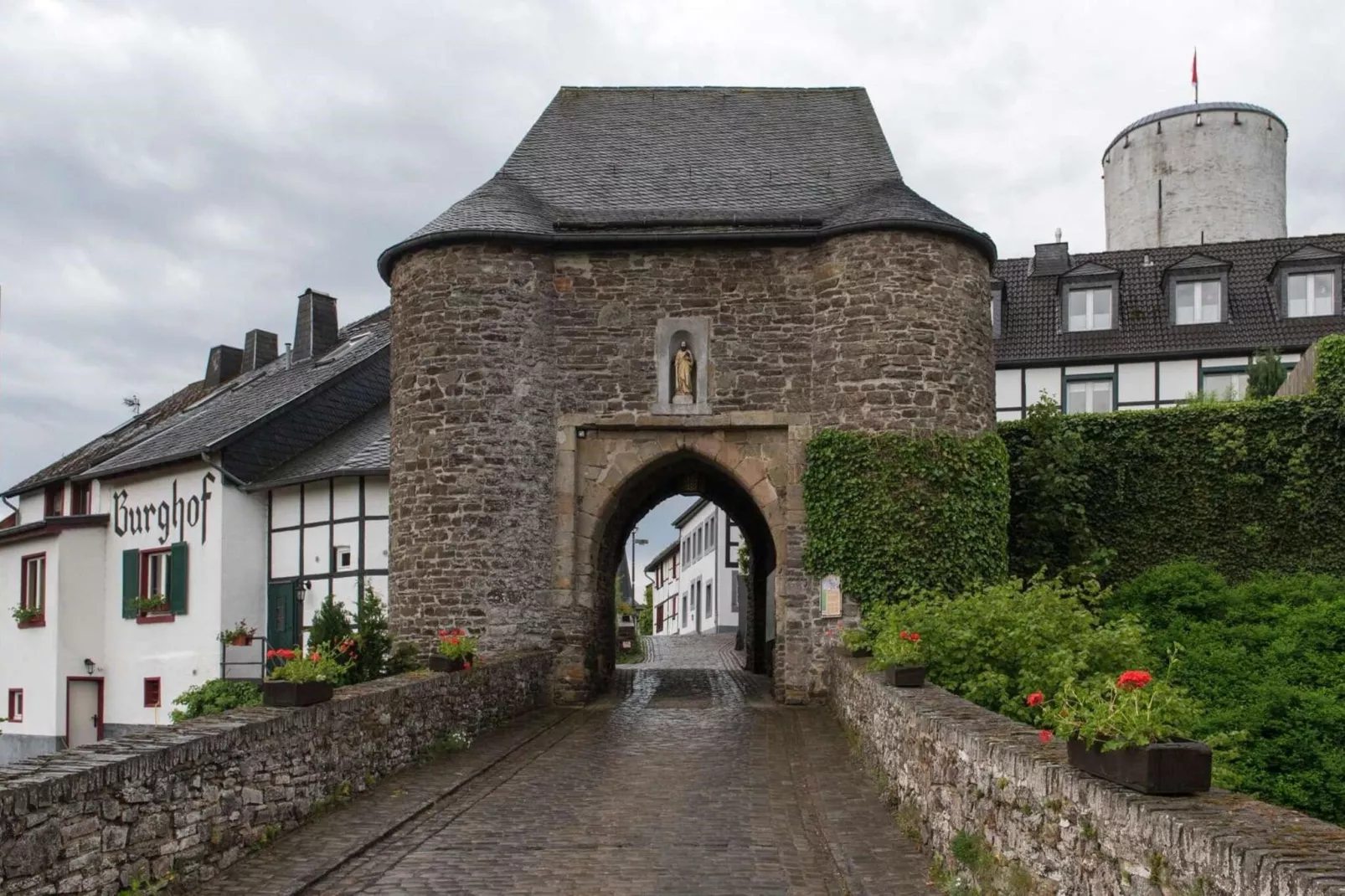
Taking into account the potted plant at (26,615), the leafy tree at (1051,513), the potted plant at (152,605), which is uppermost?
the leafy tree at (1051,513)

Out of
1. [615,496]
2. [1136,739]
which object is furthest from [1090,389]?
[1136,739]

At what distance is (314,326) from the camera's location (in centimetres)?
3044

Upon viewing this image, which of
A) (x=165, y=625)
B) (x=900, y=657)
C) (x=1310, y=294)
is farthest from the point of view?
(x=1310, y=294)

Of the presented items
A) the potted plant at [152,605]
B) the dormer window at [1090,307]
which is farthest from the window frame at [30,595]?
the dormer window at [1090,307]

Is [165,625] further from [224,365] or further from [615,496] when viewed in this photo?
[224,365]

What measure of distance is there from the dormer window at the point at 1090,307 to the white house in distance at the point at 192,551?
14.0 meters

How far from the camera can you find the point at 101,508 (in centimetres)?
2511

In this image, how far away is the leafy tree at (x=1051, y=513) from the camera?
18969mm

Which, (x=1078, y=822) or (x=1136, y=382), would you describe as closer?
(x=1078, y=822)

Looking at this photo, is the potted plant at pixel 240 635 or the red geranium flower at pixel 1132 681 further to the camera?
the potted plant at pixel 240 635

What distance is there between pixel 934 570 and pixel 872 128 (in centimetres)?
677

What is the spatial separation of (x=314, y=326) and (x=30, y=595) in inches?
327

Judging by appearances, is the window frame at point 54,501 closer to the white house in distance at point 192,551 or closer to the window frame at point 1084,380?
the white house in distance at point 192,551

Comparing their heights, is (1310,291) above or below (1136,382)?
above
